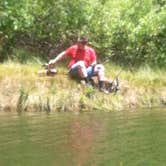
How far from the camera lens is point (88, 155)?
9.33 m

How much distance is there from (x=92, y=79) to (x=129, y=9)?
21.6 feet

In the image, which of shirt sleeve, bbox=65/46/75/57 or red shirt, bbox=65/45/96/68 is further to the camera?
shirt sleeve, bbox=65/46/75/57

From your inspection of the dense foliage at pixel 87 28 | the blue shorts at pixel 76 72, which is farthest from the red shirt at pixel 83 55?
the dense foliage at pixel 87 28

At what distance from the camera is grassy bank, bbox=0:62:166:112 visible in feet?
57.5

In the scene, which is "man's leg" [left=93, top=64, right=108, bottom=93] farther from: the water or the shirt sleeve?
the water

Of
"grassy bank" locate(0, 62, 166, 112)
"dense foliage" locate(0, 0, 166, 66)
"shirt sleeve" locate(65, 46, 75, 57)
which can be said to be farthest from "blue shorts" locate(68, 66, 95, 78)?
"dense foliage" locate(0, 0, 166, 66)

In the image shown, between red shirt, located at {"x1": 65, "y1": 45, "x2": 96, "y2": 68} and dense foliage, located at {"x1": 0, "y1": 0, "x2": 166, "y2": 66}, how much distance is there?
3.31 m

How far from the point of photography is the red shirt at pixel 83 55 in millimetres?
19047

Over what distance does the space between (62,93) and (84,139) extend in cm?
671


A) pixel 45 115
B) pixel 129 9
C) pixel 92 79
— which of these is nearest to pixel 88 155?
pixel 45 115

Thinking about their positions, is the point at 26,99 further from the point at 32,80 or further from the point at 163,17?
the point at 163,17

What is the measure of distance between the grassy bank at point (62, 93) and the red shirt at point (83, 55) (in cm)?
54

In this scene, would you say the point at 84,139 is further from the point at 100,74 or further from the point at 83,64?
the point at 83,64

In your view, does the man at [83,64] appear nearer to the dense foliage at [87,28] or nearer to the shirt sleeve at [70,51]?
the shirt sleeve at [70,51]
